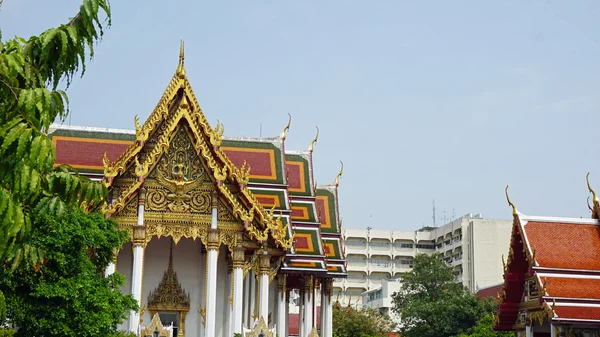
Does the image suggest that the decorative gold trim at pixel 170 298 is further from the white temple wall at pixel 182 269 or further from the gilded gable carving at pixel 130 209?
the gilded gable carving at pixel 130 209

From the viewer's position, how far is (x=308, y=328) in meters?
32.6

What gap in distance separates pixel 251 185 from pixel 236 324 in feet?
18.7

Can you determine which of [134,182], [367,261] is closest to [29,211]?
[134,182]

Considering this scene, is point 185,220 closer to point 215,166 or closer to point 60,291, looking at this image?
point 215,166

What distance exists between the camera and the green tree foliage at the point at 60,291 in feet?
61.3

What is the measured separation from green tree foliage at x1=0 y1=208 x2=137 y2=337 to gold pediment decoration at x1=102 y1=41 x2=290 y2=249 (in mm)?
5040

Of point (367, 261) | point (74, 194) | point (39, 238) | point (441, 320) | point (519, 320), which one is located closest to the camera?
point (74, 194)

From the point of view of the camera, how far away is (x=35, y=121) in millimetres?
6582

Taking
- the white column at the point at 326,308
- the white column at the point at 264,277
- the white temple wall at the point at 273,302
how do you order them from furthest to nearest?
the white column at the point at 326,308
the white temple wall at the point at 273,302
the white column at the point at 264,277

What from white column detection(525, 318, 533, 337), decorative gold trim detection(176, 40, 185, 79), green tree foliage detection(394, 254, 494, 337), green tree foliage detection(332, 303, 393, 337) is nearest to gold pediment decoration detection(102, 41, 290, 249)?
decorative gold trim detection(176, 40, 185, 79)

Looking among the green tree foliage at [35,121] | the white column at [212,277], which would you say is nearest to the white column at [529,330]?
the white column at [212,277]

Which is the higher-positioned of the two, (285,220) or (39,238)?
(285,220)

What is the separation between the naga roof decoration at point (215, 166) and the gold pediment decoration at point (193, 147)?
3cm

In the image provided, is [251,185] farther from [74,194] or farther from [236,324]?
[74,194]
